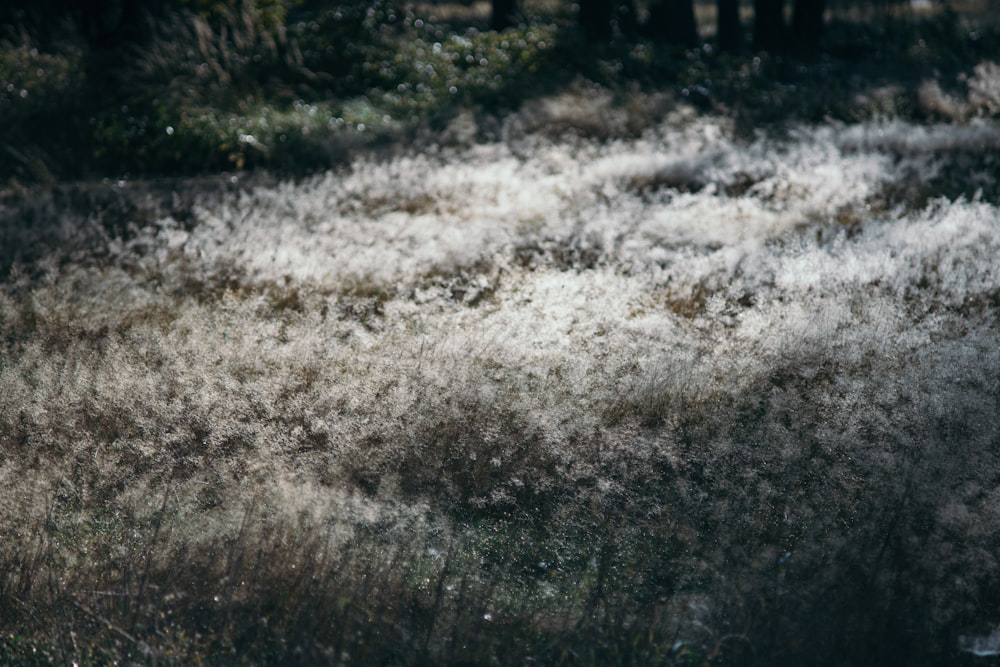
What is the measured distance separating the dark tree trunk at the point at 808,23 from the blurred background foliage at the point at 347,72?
6 cm

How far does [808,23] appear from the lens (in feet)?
33.4

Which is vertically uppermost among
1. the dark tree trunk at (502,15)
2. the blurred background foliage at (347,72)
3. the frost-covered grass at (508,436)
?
the dark tree trunk at (502,15)

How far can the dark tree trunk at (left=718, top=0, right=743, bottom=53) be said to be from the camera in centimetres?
1002

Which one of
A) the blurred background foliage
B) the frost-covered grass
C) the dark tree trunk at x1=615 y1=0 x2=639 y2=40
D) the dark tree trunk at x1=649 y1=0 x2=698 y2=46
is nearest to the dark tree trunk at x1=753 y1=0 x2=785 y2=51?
the blurred background foliage

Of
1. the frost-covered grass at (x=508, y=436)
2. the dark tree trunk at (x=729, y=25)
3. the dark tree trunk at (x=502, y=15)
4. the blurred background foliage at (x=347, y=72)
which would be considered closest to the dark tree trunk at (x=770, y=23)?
the blurred background foliage at (x=347, y=72)

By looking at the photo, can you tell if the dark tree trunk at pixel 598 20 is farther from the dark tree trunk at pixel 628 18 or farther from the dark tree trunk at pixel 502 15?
the dark tree trunk at pixel 502 15

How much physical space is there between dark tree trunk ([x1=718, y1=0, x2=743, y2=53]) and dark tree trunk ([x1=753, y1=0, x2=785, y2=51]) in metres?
0.38

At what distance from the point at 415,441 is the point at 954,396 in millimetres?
2315

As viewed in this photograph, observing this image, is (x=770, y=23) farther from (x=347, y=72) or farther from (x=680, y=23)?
(x=347, y=72)

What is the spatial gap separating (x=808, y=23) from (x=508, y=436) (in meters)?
8.54

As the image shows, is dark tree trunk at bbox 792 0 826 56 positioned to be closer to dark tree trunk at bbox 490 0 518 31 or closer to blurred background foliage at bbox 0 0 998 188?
blurred background foliage at bbox 0 0 998 188

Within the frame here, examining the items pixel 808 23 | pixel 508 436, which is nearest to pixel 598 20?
pixel 808 23

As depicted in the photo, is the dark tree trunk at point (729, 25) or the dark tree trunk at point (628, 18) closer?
the dark tree trunk at point (729, 25)

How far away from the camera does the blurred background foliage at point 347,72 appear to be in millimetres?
6965
